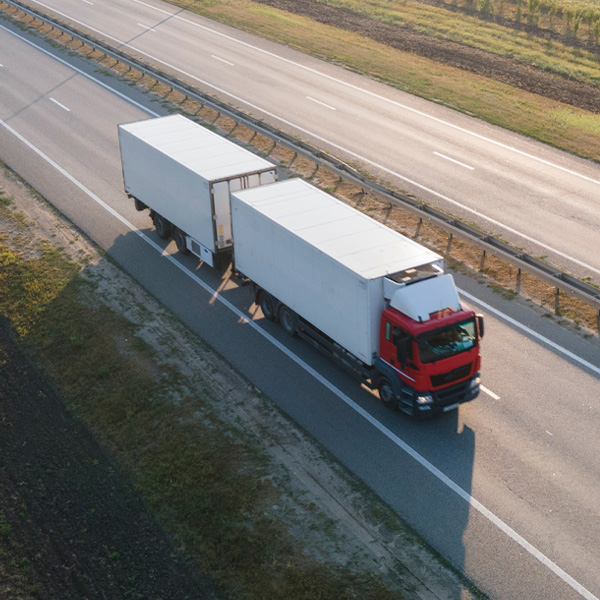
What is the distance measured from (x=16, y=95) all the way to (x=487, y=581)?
32.5 metres

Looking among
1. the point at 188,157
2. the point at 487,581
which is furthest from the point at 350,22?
the point at 487,581

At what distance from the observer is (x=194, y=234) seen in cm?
2114

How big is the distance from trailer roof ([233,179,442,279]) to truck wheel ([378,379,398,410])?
2417 millimetres

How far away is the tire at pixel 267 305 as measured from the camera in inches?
749

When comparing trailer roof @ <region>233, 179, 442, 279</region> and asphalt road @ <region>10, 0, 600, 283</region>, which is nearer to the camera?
trailer roof @ <region>233, 179, 442, 279</region>

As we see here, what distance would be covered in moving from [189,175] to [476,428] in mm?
10223

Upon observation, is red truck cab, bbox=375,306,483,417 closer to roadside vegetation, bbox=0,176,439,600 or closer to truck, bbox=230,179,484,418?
truck, bbox=230,179,484,418

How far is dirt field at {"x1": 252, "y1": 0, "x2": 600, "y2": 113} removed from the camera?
3672cm

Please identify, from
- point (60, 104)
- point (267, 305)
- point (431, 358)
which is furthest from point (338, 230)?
point (60, 104)

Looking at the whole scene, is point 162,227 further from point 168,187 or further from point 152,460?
point 152,460

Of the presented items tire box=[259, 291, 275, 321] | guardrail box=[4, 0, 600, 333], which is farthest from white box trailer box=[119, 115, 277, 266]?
guardrail box=[4, 0, 600, 333]

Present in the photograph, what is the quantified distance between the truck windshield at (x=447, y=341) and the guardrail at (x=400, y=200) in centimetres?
519

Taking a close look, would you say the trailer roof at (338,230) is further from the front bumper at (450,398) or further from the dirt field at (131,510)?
the dirt field at (131,510)

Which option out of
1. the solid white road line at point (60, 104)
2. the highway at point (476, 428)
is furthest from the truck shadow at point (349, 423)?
the solid white road line at point (60, 104)
